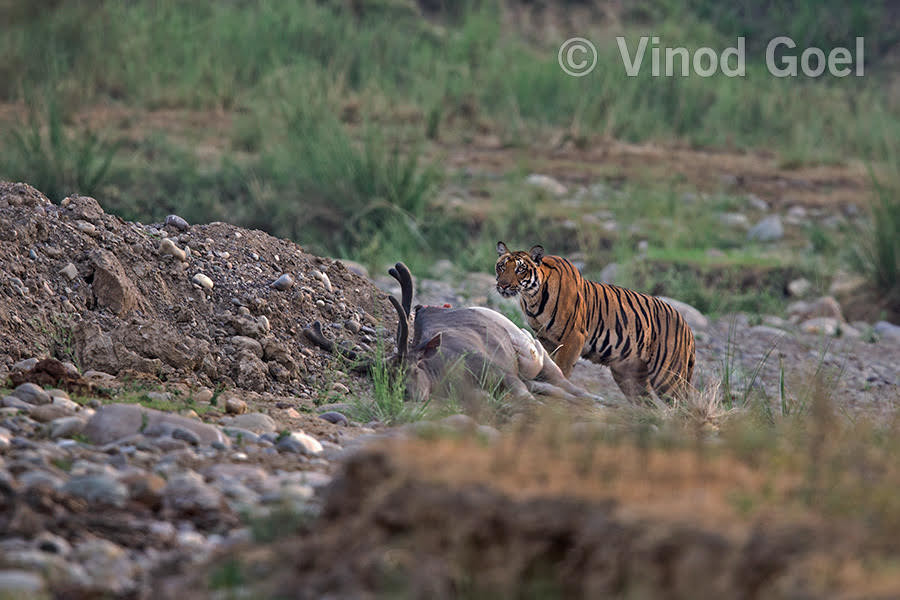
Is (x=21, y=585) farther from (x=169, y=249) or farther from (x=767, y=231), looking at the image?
(x=767, y=231)

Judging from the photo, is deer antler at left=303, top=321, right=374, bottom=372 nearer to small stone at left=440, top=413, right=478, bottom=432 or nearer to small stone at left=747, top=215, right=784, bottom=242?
small stone at left=440, top=413, right=478, bottom=432

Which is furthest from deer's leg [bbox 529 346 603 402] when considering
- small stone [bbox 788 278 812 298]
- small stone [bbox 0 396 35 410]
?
small stone [bbox 788 278 812 298]

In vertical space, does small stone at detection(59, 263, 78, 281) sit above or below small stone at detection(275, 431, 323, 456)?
above

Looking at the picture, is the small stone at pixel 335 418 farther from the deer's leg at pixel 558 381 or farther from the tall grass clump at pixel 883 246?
the tall grass clump at pixel 883 246

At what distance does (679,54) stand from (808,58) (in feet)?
10.9

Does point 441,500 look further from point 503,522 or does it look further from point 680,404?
point 680,404

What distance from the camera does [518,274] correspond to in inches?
247

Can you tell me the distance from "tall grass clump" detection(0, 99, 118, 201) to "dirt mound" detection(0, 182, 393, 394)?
157 inches

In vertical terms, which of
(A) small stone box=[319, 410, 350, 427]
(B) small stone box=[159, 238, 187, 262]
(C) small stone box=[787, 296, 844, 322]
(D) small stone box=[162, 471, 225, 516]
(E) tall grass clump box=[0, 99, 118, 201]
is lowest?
(C) small stone box=[787, 296, 844, 322]

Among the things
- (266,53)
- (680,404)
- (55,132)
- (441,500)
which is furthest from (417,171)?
(441,500)

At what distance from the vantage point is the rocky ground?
301cm

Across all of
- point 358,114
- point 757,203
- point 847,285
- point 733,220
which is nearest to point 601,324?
point 847,285

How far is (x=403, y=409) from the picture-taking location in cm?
497

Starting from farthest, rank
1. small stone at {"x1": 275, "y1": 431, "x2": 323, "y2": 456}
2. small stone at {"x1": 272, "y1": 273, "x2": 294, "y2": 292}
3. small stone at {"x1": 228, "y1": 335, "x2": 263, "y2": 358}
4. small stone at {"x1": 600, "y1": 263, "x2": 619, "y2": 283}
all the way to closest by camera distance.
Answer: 1. small stone at {"x1": 600, "y1": 263, "x2": 619, "y2": 283}
2. small stone at {"x1": 272, "y1": 273, "x2": 294, "y2": 292}
3. small stone at {"x1": 228, "y1": 335, "x2": 263, "y2": 358}
4. small stone at {"x1": 275, "y1": 431, "x2": 323, "y2": 456}
